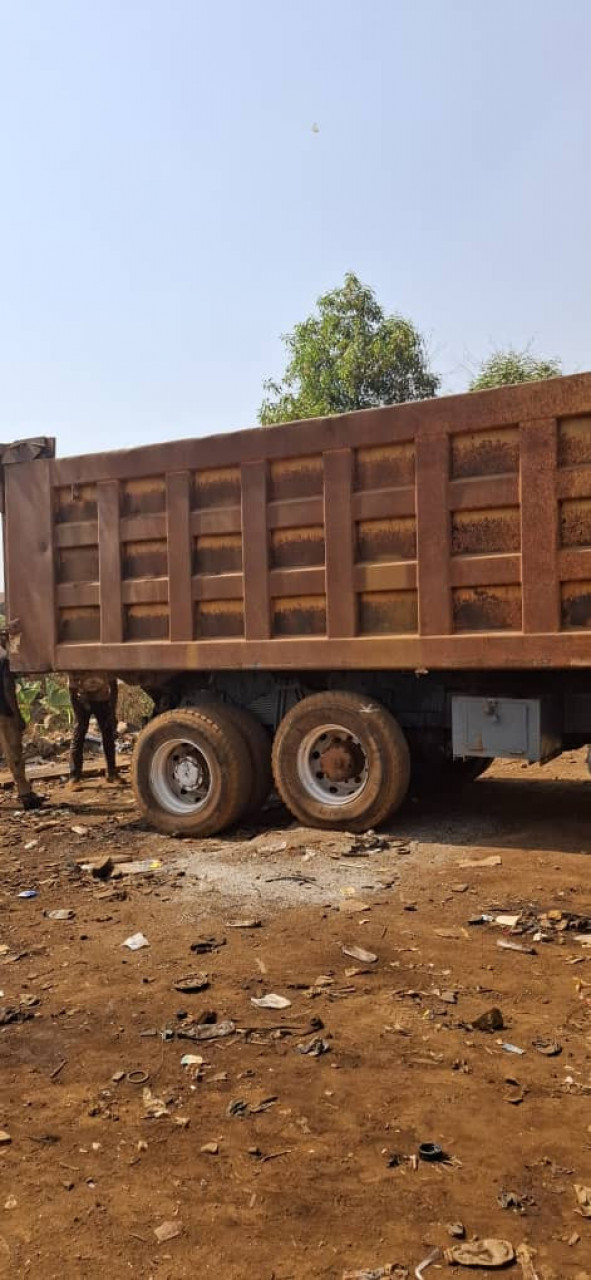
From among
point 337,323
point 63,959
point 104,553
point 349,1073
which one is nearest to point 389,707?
point 104,553

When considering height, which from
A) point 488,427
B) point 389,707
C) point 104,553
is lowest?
point 389,707

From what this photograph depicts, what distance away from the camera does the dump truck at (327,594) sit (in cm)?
576

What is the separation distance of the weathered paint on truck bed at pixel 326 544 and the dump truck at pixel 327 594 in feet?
0.04

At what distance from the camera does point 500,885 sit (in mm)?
5273

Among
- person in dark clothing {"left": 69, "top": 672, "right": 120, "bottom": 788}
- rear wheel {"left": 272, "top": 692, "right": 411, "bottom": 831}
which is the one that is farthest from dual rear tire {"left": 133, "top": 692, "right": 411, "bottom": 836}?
person in dark clothing {"left": 69, "top": 672, "right": 120, "bottom": 788}

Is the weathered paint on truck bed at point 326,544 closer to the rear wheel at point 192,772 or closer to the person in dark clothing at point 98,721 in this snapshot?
the rear wheel at point 192,772

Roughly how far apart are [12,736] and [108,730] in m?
1.31

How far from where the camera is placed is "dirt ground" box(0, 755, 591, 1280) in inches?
94.5

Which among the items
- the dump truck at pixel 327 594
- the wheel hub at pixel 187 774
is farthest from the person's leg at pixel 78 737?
the wheel hub at pixel 187 774

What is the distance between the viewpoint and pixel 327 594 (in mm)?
6457

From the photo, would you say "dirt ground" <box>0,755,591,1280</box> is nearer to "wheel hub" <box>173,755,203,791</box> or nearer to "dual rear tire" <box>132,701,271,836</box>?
"dual rear tire" <box>132,701,271,836</box>

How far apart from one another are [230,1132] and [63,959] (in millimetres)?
1927

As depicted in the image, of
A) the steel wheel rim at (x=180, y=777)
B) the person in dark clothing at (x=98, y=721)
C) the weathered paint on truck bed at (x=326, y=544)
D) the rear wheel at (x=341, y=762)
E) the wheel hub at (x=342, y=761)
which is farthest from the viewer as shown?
the person in dark clothing at (x=98, y=721)

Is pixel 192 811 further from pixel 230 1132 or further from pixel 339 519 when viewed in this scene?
pixel 230 1132
